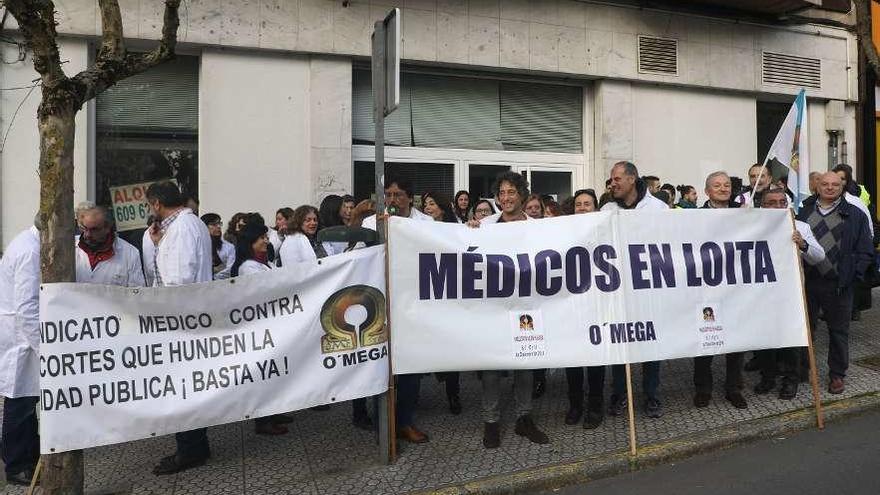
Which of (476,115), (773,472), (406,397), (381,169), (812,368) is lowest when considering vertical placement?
(773,472)

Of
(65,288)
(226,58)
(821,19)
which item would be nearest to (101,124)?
(226,58)

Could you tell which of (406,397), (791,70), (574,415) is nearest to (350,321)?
(406,397)

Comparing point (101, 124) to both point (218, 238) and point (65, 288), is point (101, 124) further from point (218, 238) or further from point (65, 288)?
point (65, 288)

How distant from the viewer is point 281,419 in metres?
5.24

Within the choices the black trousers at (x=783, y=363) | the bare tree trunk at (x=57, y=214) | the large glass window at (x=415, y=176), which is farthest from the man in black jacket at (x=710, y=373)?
the large glass window at (x=415, y=176)

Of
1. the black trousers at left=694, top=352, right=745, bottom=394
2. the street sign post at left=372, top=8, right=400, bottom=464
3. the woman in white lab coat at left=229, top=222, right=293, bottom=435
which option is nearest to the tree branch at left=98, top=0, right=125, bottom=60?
the street sign post at left=372, top=8, right=400, bottom=464

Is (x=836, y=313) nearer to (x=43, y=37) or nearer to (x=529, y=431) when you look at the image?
(x=529, y=431)

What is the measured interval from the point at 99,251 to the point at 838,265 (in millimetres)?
5683

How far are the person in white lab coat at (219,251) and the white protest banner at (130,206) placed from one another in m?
1.00

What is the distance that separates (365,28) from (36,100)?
411 centimetres

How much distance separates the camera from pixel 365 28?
9000 millimetres

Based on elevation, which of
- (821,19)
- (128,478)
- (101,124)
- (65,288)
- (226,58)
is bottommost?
(128,478)

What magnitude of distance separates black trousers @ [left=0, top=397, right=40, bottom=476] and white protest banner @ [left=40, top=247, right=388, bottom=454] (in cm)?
89

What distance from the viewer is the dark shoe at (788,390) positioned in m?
5.50
